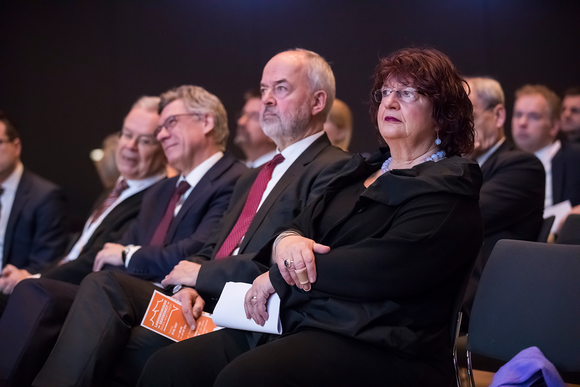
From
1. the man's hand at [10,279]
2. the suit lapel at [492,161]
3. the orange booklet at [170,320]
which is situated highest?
the suit lapel at [492,161]

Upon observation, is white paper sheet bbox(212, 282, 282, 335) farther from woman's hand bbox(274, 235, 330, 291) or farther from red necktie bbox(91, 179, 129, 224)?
red necktie bbox(91, 179, 129, 224)

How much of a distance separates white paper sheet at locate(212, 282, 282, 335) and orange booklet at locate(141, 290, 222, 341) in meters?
0.20

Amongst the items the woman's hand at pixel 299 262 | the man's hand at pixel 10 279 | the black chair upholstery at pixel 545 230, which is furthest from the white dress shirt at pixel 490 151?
the man's hand at pixel 10 279

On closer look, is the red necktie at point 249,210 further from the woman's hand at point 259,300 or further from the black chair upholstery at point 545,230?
the black chair upholstery at point 545,230

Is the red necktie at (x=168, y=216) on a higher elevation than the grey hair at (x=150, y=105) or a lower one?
lower

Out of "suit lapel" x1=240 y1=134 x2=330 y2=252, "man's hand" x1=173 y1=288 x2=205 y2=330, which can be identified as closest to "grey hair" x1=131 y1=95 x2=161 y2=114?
"suit lapel" x1=240 y1=134 x2=330 y2=252

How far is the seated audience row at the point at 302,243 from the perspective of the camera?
4.84 feet

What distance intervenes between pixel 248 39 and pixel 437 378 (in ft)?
16.5

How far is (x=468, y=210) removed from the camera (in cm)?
155

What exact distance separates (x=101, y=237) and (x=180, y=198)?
1.97ft

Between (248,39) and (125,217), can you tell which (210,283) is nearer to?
(125,217)

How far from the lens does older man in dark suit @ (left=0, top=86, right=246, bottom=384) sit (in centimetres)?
260

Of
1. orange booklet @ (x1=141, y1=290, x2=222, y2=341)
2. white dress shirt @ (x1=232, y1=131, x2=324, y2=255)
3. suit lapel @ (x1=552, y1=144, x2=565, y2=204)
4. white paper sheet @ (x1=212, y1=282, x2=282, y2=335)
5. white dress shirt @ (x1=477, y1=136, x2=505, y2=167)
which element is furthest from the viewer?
suit lapel @ (x1=552, y1=144, x2=565, y2=204)

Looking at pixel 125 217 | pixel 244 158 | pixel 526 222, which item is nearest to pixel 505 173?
pixel 526 222
